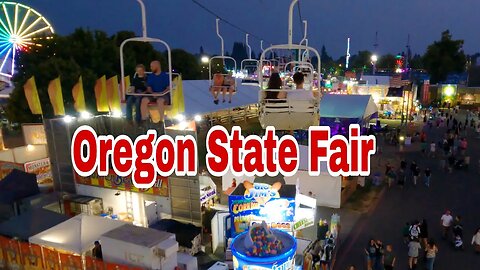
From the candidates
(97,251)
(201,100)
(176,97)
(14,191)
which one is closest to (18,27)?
(201,100)

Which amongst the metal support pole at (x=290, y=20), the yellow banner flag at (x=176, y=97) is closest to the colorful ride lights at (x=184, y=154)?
the yellow banner flag at (x=176, y=97)

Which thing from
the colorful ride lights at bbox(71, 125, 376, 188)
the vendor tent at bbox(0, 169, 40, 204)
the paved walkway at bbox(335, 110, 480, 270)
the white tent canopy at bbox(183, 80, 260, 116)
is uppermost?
the white tent canopy at bbox(183, 80, 260, 116)

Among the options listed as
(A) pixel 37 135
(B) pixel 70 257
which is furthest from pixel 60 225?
(A) pixel 37 135

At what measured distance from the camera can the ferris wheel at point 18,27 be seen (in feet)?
86.2

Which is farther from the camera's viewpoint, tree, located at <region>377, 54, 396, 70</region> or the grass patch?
tree, located at <region>377, 54, 396, 70</region>

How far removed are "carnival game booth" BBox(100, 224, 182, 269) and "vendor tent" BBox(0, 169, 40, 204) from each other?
18.5 feet

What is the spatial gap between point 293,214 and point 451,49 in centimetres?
5155

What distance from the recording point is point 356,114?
65.6 feet

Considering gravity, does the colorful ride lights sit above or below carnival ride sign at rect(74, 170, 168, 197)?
above

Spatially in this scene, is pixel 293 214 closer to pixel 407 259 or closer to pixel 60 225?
pixel 407 259

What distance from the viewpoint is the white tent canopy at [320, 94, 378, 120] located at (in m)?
20.2

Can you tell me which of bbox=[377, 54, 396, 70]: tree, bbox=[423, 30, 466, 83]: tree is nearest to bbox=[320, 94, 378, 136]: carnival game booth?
bbox=[423, 30, 466, 83]: tree

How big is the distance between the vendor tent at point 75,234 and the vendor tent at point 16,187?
3.90 meters
